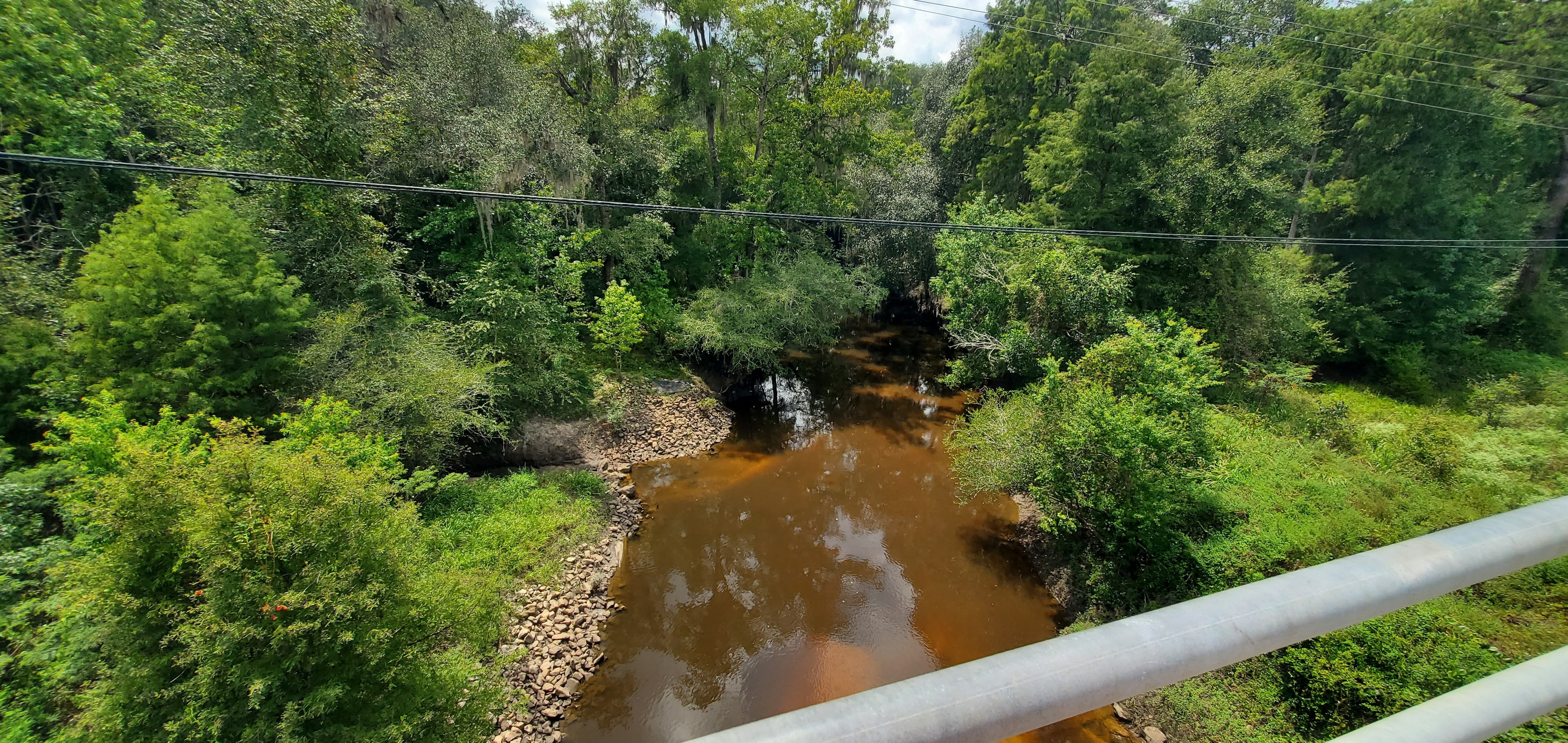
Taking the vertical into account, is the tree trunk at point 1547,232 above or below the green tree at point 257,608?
above

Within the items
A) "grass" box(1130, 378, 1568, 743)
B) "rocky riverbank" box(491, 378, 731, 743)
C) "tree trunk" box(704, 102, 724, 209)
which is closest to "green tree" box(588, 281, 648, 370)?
"rocky riverbank" box(491, 378, 731, 743)

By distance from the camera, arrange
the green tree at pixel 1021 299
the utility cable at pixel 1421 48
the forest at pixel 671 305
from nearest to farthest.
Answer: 1. the forest at pixel 671 305
2. the green tree at pixel 1021 299
3. the utility cable at pixel 1421 48

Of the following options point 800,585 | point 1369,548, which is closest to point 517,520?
point 800,585

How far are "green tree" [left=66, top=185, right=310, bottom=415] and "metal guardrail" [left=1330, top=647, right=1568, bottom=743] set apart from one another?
1175 cm

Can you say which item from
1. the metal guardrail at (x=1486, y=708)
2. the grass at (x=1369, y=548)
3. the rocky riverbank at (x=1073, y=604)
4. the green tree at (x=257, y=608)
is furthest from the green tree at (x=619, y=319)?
the metal guardrail at (x=1486, y=708)

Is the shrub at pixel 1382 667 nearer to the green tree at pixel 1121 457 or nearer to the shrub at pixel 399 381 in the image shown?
the green tree at pixel 1121 457

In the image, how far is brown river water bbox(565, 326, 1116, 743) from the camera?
28.0ft

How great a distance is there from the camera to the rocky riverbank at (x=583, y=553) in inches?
317

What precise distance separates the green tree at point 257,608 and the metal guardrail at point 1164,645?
19.5ft

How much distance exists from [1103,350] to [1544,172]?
19.9m

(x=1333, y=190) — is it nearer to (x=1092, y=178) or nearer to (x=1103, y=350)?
(x=1092, y=178)

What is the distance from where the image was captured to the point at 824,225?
22391mm

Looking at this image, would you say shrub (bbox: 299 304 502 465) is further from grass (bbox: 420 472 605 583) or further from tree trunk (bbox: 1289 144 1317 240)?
tree trunk (bbox: 1289 144 1317 240)

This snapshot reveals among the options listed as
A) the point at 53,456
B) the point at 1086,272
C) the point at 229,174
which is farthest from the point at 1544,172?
the point at 53,456
